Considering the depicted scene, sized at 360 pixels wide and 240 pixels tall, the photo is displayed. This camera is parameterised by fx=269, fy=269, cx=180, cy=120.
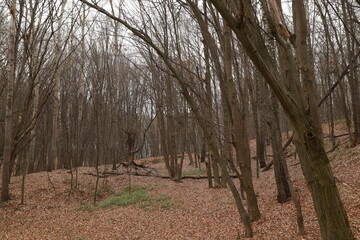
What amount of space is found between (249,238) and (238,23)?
3.20 metres

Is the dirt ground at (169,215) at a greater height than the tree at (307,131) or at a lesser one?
lesser

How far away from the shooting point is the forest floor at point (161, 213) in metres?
4.48

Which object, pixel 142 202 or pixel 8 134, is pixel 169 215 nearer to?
pixel 142 202

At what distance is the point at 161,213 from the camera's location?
22.1 feet

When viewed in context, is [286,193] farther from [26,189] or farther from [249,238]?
[26,189]

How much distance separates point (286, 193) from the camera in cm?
586

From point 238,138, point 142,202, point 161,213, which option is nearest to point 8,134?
point 142,202

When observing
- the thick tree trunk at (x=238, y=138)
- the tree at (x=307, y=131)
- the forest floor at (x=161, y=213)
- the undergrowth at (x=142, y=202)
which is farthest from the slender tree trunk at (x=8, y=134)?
the tree at (x=307, y=131)

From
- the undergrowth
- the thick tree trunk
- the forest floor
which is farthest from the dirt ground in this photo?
the thick tree trunk

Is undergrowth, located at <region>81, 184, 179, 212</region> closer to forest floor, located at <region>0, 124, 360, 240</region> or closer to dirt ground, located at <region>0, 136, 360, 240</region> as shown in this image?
forest floor, located at <region>0, 124, 360, 240</region>

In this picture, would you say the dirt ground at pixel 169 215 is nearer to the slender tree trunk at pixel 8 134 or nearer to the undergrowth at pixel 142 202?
the undergrowth at pixel 142 202

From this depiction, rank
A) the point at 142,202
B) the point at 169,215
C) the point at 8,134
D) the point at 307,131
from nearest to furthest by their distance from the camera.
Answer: the point at 307,131 < the point at 169,215 < the point at 8,134 < the point at 142,202

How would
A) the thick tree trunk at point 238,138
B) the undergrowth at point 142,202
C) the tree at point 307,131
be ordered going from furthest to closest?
the undergrowth at point 142,202 → the thick tree trunk at point 238,138 → the tree at point 307,131

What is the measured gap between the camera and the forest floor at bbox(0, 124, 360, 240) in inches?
176
